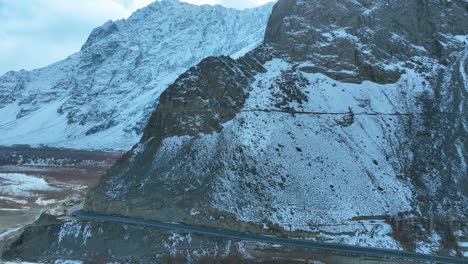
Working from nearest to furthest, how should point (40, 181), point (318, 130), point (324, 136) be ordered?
1. point (324, 136)
2. point (318, 130)
3. point (40, 181)

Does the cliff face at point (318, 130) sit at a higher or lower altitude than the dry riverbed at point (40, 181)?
higher

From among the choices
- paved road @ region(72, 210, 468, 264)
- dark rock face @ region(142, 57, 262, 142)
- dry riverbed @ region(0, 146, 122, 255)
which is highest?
dark rock face @ region(142, 57, 262, 142)

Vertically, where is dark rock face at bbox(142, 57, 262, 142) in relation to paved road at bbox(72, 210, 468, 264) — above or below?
above

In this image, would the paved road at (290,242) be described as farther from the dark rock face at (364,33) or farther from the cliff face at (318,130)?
the dark rock face at (364,33)

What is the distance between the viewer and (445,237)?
47.8 metres

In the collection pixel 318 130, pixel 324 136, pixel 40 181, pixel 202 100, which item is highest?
pixel 202 100

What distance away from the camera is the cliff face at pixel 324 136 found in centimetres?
5100

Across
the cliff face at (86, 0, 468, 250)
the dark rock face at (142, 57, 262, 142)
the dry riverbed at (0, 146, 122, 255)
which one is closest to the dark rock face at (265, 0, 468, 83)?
the cliff face at (86, 0, 468, 250)

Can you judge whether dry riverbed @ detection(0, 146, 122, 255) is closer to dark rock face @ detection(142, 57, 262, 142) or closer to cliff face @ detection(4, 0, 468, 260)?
cliff face @ detection(4, 0, 468, 260)

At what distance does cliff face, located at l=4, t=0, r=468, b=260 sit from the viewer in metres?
51.0

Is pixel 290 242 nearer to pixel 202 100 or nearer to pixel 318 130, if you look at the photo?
pixel 318 130

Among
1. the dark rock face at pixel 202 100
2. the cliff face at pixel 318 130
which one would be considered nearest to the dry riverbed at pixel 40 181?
the cliff face at pixel 318 130

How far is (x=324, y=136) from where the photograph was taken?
60812mm


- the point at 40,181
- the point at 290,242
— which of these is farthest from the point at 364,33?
the point at 40,181
